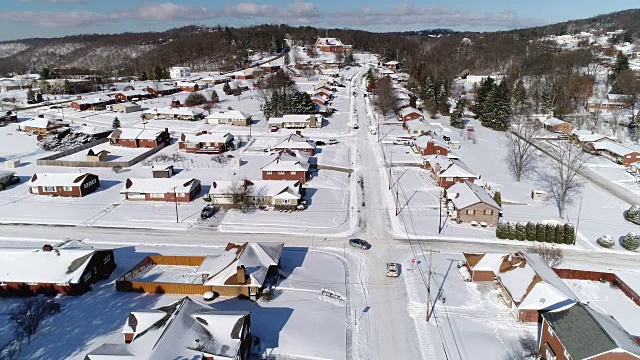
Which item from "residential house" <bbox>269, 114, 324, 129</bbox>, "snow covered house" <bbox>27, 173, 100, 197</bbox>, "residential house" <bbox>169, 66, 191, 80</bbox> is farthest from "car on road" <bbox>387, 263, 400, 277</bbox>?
"residential house" <bbox>169, 66, 191, 80</bbox>

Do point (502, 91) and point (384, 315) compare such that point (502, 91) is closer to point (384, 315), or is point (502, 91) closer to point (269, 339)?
point (384, 315)

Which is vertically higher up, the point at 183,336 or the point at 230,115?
the point at 230,115

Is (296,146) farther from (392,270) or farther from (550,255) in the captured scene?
(550,255)

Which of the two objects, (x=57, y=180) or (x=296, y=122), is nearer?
(x=57, y=180)

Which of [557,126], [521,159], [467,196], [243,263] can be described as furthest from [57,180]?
[557,126]

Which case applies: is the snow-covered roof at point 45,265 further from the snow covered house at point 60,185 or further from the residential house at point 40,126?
the residential house at point 40,126

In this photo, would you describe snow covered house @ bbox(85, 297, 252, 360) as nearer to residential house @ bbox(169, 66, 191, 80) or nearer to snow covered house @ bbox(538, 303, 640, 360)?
snow covered house @ bbox(538, 303, 640, 360)

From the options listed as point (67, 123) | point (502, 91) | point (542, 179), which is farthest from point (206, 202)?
point (502, 91)

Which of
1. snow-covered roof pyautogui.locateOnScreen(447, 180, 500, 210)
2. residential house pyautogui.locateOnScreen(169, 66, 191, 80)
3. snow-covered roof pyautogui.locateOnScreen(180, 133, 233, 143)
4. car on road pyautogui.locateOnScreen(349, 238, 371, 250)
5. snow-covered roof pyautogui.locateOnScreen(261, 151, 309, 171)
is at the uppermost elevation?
residential house pyautogui.locateOnScreen(169, 66, 191, 80)
